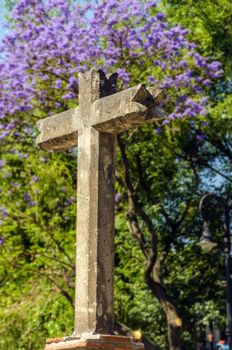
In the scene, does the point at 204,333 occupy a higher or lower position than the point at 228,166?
lower

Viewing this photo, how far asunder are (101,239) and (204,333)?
20.0 metres

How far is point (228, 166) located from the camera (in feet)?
77.5

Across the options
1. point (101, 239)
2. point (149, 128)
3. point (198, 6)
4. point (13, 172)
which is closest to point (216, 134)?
point (149, 128)

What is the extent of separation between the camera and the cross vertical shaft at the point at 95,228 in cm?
749

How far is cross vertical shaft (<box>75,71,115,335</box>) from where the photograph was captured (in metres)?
7.49

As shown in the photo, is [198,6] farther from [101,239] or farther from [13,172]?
[101,239]

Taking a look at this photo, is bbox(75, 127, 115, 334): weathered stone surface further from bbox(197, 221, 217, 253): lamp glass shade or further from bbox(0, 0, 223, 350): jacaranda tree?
bbox(0, 0, 223, 350): jacaranda tree

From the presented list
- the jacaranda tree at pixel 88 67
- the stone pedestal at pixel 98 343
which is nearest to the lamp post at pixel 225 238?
the jacaranda tree at pixel 88 67

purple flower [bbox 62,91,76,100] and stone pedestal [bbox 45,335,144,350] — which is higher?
purple flower [bbox 62,91,76,100]

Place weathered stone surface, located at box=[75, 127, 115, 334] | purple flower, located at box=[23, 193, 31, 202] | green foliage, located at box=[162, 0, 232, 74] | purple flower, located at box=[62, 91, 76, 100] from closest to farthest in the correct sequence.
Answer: weathered stone surface, located at box=[75, 127, 115, 334], purple flower, located at box=[62, 91, 76, 100], green foliage, located at box=[162, 0, 232, 74], purple flower, located at box=[23, 193, 31, 202]

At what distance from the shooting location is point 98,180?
7832mm

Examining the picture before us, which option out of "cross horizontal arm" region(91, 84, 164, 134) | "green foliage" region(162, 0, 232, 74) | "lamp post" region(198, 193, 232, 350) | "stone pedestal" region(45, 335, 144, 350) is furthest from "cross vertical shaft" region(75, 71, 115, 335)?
"green foliage" region(162, 0, 232, 74)

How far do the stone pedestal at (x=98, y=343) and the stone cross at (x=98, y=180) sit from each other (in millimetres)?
280

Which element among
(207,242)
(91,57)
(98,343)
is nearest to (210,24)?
(91,57)
